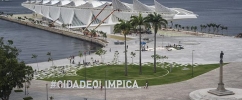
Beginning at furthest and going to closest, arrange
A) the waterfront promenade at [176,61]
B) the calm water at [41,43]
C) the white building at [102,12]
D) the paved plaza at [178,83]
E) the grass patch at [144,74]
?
the white building at [102,12], the calm water at [41,43], the grass patch at [144,74], the waterfront promenade at [176,61], the paved plaza at [178,83]

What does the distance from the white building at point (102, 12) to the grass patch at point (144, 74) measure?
2049 inches

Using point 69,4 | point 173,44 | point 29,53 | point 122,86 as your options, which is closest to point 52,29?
point 69,4

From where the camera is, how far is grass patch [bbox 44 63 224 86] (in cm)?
6678

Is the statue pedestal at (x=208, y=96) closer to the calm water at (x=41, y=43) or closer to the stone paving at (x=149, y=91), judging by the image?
the stone paving at (x=149, y=91)

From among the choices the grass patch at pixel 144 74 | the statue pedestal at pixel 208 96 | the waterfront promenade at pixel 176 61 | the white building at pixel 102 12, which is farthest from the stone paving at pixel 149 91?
the white building at pixel 102 12

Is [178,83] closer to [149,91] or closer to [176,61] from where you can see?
[149,91]

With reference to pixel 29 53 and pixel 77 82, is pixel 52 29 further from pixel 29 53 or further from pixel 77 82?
pixel 77 82

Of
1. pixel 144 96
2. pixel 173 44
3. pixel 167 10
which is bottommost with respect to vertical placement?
pixel 144 96

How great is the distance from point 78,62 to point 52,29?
76.6 meters

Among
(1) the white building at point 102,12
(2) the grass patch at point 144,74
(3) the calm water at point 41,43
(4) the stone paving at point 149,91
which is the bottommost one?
(4) the stone paving at point 149,91

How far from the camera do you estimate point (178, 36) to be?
411 feet

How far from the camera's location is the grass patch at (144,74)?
66.8 metres

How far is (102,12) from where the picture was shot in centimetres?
14938

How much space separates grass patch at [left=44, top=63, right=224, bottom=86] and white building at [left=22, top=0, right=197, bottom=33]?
171 ft
